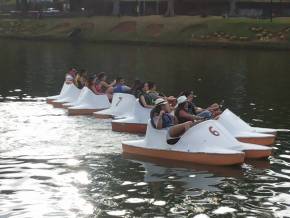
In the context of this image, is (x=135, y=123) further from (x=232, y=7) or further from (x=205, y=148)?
(x=232, y=7)

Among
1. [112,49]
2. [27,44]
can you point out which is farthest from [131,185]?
[27,44]

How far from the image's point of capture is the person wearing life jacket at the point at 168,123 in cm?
1995

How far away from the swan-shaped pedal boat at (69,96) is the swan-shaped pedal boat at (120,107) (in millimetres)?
4612

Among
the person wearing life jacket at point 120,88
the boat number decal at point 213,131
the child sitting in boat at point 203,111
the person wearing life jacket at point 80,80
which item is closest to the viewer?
the boat number decal at point 213,131

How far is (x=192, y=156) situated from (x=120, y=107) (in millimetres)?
9441

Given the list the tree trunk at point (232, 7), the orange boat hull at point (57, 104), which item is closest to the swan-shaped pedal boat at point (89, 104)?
the orange boat hull at point (57, 104)

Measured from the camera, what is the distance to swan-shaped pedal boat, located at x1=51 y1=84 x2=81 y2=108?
108 feet

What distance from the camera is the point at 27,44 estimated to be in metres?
86.8

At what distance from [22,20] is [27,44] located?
20.4 m

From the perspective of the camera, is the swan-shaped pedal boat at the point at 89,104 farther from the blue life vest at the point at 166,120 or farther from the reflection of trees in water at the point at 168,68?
the blue life vest at the point at 166,120

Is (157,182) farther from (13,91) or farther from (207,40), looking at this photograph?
(207,40)

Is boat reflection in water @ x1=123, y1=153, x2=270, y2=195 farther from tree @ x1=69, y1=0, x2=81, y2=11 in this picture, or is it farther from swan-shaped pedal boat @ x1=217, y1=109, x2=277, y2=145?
tree @ x1=69, y1=0, x2=81, y2=11

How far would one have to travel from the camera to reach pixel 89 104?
1199 inches

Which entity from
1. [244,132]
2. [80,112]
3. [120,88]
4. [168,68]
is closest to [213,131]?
[244,132]
